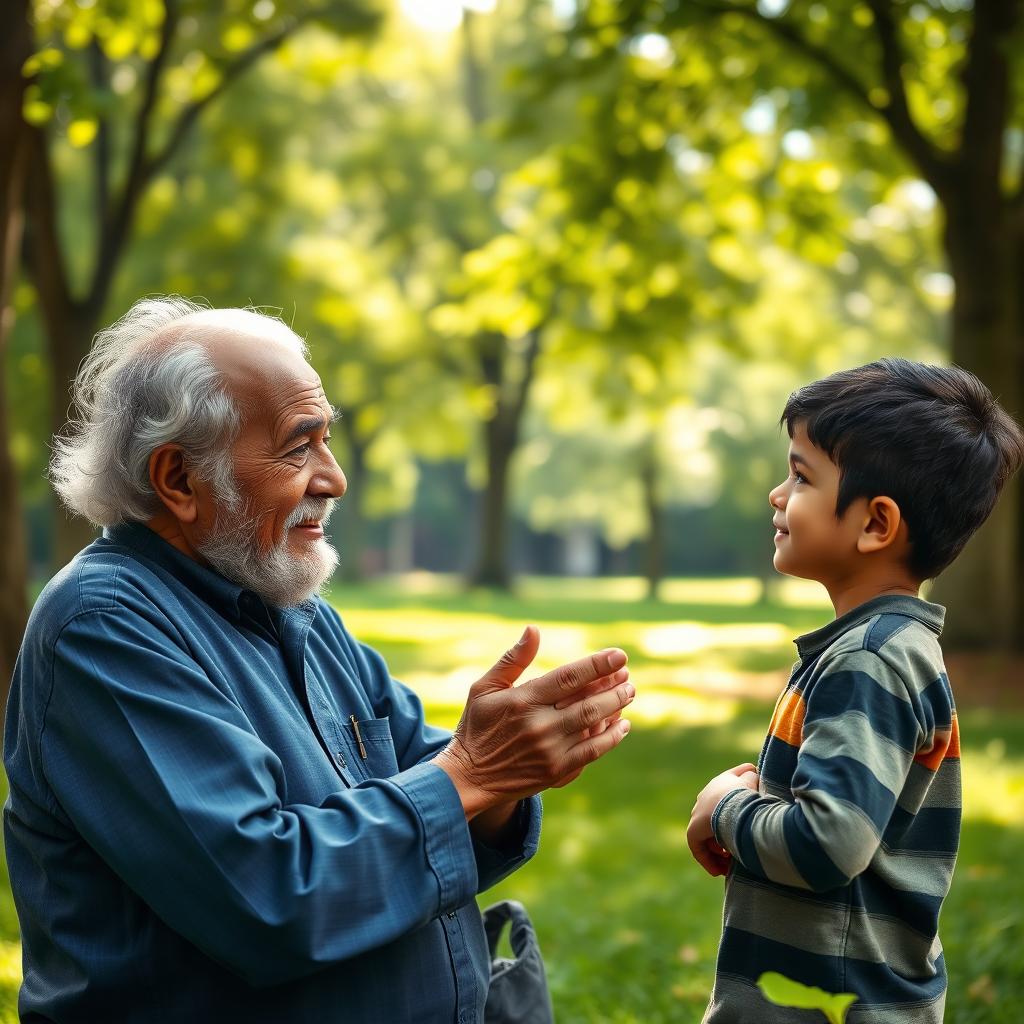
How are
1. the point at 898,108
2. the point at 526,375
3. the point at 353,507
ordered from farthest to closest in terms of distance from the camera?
the point at 353,507, the point at 526,375, the point at 898,108

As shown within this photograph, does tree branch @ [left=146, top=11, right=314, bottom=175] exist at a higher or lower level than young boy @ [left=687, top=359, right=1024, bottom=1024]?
higher

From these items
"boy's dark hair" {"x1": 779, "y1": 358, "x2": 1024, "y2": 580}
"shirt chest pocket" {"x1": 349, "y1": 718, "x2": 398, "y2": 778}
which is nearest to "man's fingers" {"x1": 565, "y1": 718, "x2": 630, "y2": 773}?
"shirt chest pocket" {"x1": 349, "y1": 718, "x2": 398, "y2": 778}

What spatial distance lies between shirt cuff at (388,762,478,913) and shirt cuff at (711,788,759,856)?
428 millimetres

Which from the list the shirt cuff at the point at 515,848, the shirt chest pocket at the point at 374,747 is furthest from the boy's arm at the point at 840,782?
the shirt chest pocket at the point at 374,747

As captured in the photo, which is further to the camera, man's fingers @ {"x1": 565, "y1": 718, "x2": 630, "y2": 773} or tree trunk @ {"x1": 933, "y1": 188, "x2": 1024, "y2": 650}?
tree trunk @ {"x1": 933, "y1": 188, "x2": 1024, "y2": 650}

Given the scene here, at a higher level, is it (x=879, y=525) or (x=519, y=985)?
(x=879, y=525)

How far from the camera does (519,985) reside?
298cm

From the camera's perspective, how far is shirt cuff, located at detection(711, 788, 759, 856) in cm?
220

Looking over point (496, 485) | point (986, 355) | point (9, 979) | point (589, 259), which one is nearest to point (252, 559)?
point (9, 979)

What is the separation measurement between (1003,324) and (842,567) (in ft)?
32.7

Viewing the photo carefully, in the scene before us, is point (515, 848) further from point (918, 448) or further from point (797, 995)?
point (918, 448)

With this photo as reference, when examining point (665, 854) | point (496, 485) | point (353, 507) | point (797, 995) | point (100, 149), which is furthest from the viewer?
point (353, 507)

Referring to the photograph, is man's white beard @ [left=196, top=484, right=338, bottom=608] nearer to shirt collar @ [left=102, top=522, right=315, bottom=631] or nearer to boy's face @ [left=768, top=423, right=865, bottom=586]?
shirt collar @ [left=102, top=522, right=315, bottom=631]

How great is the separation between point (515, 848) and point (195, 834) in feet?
2.91
